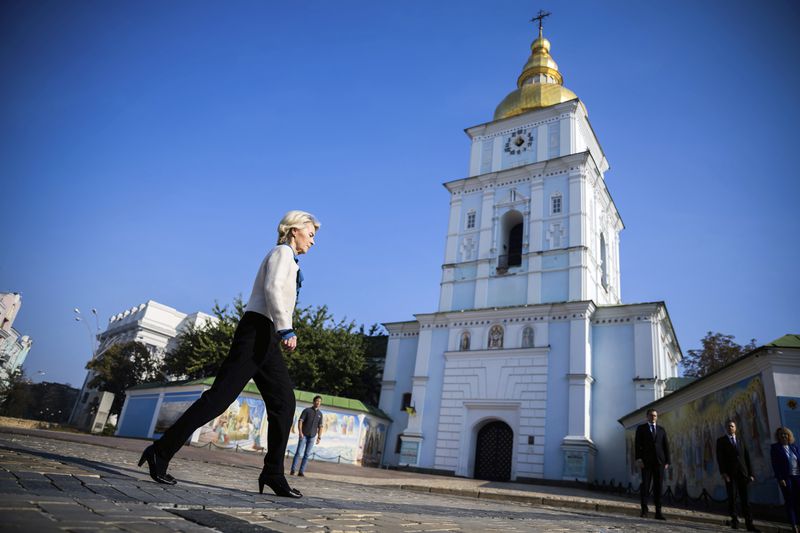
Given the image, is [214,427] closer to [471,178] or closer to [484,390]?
[484,390]

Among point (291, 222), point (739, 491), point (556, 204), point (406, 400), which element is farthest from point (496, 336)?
point (291, 222)

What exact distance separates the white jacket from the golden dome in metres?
27.8

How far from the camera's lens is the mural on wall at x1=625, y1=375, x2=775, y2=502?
953cm

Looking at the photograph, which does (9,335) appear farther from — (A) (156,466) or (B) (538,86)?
(A) (156,466)

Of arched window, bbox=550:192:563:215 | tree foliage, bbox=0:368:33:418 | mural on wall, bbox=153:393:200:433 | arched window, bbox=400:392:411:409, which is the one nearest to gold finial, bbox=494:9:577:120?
arched window, bbox=550:192:563:215

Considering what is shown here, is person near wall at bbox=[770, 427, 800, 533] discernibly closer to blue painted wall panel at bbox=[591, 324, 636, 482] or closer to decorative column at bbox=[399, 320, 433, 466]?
blue painted wall panel at bbox=[591, 324, 636, 482]

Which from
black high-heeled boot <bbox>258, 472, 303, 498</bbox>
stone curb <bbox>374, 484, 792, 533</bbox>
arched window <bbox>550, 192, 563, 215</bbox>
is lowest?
stone curb <bbox>374, 484, 792, 533</bbox>

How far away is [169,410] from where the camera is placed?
2327 centimetres

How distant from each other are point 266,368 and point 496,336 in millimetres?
20920

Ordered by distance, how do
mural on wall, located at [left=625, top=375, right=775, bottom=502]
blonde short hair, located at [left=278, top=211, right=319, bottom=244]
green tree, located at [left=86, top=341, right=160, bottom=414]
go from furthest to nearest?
green tree, located at [left=86, top=341, right=160, bottom=414] → mural on wall, located at [left=625, top=375, right=775, bottom=502] → blonde short hair, located at [left=278, top=211, right=319, bottom=244]

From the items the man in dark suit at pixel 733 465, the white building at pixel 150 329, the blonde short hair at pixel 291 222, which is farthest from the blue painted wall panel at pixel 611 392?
the white building at pixel 150 329

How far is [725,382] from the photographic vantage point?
37.2 feet

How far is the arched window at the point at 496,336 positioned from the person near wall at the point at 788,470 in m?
15.7

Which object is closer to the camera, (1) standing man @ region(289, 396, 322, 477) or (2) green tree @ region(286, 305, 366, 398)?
(1) standing man @ region(289, 396, 322, 477)
